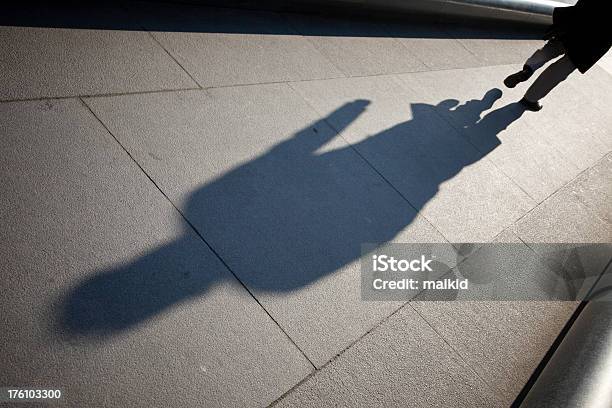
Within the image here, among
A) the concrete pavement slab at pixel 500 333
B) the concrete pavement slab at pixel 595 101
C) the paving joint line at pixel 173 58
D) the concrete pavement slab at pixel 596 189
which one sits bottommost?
the concrete pavement slab at pixel 500 333

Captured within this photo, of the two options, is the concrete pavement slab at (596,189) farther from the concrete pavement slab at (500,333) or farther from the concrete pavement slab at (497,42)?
the concrete pavement slab at (497,42)

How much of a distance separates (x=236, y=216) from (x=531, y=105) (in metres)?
5.02

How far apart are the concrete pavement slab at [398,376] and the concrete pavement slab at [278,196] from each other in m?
0.11

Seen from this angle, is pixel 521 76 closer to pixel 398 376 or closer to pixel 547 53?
pixel 547 53

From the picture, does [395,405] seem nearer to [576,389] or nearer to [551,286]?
[576,389]

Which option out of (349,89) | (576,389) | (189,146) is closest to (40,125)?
(189,146)

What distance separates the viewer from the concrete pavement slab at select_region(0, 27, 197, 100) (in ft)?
10.7

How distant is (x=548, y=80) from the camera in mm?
6066

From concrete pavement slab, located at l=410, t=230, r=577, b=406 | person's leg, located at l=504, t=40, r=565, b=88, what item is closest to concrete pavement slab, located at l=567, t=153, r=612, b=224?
person's leg, located at l=504, t=40, r=565, b=88

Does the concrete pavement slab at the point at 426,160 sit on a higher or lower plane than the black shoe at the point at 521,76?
lower

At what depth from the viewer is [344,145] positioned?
4.29 meters

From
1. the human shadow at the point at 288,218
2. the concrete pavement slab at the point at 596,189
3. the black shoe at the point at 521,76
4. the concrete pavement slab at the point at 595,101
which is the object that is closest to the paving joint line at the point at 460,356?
the human shadow at the point at 288,218

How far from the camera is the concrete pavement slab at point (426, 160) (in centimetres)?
416

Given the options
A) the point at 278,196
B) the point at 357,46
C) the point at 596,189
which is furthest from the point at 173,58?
the point at 596,189
